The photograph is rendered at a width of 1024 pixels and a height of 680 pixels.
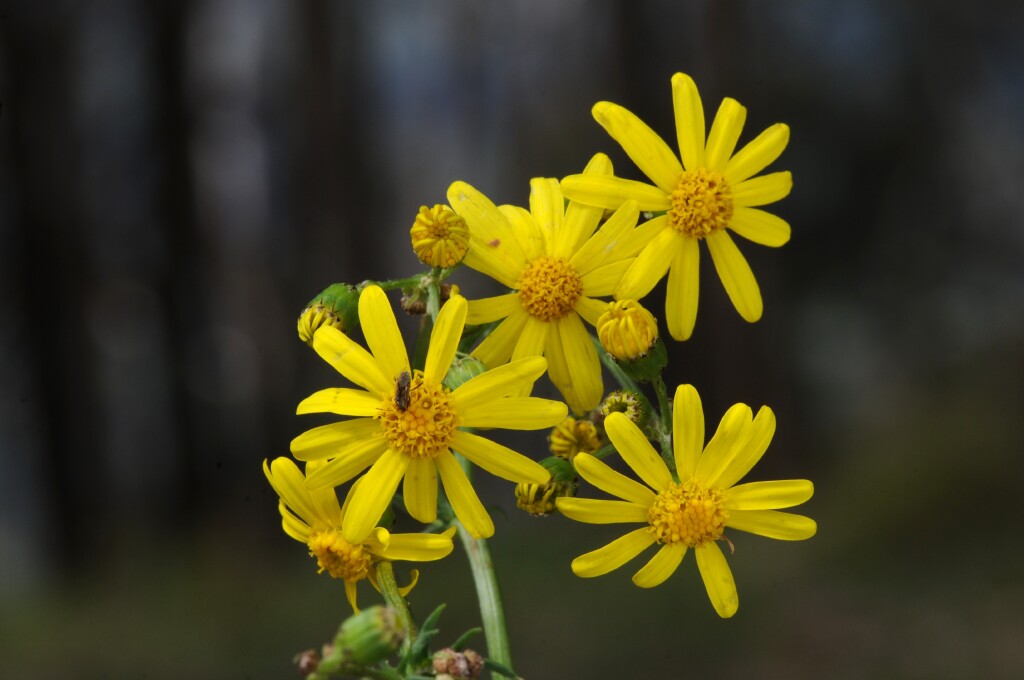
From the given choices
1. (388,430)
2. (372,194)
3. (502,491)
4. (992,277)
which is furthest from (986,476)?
(388,430)

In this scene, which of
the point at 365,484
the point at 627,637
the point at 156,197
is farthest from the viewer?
the point at 156,197

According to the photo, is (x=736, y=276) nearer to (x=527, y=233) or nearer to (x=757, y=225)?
(x=757, y=225)

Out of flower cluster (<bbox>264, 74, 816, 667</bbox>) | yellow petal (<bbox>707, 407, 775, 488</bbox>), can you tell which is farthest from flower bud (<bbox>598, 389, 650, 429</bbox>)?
yellow petal (<bbox>707, 407, 775, 488</bbox>)

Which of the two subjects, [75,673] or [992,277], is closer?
[75,673]

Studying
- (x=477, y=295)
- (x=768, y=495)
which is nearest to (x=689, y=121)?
(x=768, y=495)

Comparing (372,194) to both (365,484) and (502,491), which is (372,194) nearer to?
(502,491)

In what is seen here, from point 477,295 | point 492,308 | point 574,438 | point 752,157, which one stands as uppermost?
point 477,295
